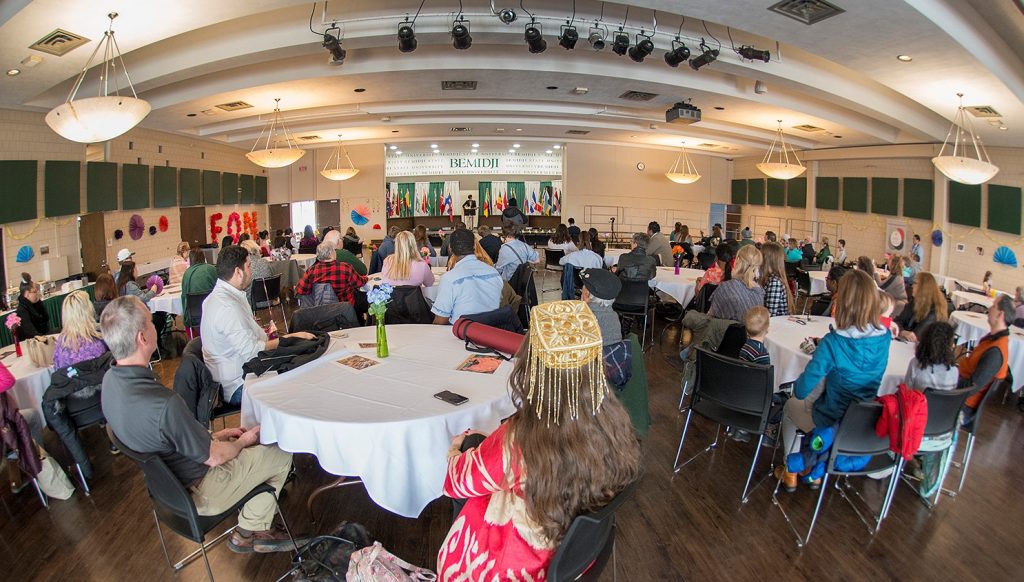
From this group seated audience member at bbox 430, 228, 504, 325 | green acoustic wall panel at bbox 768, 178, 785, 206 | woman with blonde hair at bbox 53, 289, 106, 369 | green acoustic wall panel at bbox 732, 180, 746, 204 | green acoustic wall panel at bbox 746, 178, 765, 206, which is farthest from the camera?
green acoustic wall panel at bbox 732, 180, 746, 204

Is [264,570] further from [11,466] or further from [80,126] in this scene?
[80,126]

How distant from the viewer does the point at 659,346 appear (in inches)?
279

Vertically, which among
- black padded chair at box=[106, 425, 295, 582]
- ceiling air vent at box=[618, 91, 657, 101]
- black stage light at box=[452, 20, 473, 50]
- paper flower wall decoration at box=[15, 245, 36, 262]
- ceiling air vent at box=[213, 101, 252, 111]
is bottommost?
black padded chair at box=[106, 425, 295, 582]

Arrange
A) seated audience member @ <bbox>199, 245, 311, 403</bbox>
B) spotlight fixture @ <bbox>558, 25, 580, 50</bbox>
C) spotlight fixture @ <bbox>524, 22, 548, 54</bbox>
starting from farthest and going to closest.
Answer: spotlight fixture @ <bbox>558, 25, 580, 50</bbox>
spotlight fixture @ <bbox>524, 22, 548, 54</bbox>
seated audience member @ <bbox>199, 245, 311, 403</bbox>

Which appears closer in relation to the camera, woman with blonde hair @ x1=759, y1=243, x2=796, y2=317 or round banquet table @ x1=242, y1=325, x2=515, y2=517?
round banquet table @ x1=242, y1=325, x2=515, y2=517

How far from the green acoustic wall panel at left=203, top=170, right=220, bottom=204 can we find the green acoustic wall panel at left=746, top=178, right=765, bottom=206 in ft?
53.4

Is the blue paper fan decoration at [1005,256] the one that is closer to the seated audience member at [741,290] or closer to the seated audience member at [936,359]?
the seated audience member at [741,290]

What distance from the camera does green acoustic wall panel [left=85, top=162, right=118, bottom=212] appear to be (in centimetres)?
963

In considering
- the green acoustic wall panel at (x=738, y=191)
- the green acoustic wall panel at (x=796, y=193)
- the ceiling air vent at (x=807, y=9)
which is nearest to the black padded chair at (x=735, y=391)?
the ceiling air vent at (x=807, y=9)

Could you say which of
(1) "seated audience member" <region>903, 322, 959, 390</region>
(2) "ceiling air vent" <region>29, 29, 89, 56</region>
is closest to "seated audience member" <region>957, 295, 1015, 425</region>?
(1) "seated audience member" <region>903, 322, 959, 390</region>

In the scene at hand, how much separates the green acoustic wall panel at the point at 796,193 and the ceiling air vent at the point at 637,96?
9.33 meters

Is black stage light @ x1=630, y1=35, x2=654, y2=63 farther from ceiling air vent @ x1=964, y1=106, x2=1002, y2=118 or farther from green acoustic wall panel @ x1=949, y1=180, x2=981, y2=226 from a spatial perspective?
green acoustic wall panel @ x1=949, y1=180, x2=981, y2=226

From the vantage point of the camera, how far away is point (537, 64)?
7207 millimetres

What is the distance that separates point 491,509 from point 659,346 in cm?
556
